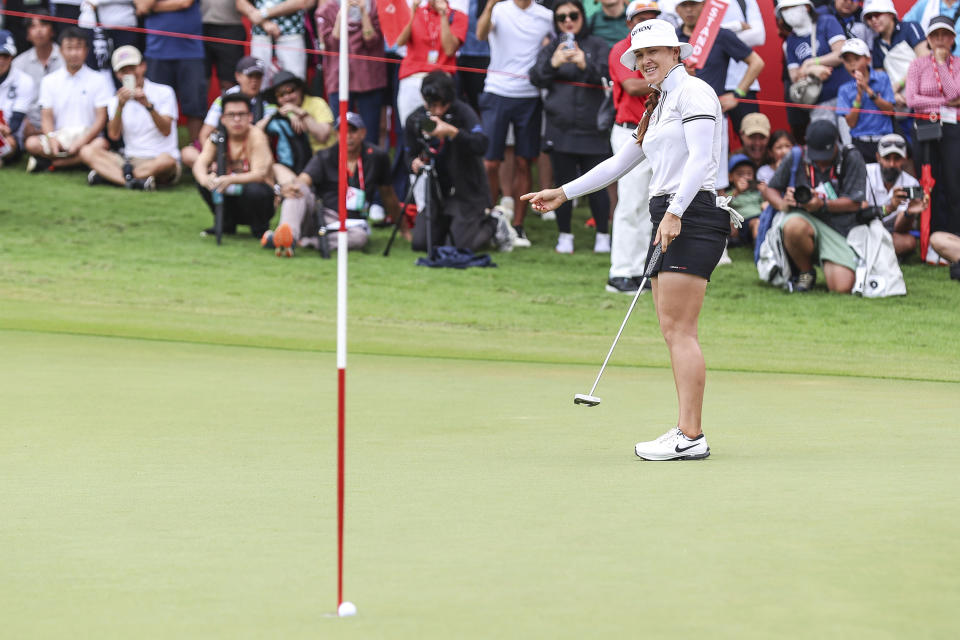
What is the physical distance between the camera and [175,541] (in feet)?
11.7

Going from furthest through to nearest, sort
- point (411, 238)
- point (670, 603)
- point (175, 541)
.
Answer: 1. point (411, 238)
2. point (175, 541)
3. point (670, 603)

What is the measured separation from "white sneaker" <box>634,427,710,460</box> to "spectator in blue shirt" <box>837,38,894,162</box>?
7981 millimetres

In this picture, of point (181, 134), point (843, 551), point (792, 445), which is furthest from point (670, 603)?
point (181, 134)

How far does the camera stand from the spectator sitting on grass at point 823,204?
36.3 feet

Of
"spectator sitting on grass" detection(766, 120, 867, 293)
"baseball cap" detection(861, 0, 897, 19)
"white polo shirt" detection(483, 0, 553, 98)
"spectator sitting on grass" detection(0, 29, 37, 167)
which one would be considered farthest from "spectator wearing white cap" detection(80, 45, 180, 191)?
"baseball cap" detection(861, 0, 897, 19)

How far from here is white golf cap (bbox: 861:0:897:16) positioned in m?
12.5

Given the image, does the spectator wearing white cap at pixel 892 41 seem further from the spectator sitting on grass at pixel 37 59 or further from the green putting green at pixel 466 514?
the spectator sitting on grass at pixel 37 59

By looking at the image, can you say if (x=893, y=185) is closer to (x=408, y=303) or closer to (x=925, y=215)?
(x=925, y=215)

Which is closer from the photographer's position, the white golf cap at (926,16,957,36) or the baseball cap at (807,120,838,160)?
the baseball cap at (807,120,838,160)

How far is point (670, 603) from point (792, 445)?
250 centimetres

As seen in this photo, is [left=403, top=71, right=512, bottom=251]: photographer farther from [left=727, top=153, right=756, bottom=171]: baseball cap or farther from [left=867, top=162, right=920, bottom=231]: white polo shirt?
[left=867, top=162, right=920, bottom=231]: white polo shirt

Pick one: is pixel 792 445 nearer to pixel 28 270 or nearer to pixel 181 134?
pixel 28 270

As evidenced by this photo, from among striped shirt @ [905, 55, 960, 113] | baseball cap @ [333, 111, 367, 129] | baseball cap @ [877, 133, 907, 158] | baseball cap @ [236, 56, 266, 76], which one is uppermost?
striped shirt @ [905, 55, 960, 113]

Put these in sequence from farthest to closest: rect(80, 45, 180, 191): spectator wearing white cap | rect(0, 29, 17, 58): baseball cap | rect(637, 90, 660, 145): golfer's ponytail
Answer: rect(0, 29, 17, 58): baseball cap < rect(80, 45, 180, 191): spectator wearing white cap < rect(637, 90, 660, 145): golfer's ponytail
